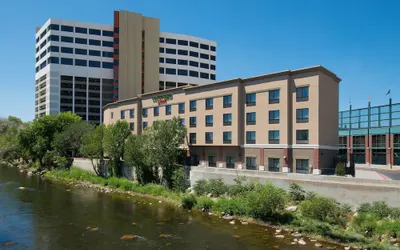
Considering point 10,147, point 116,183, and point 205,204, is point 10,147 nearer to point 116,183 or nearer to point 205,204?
point 116,183

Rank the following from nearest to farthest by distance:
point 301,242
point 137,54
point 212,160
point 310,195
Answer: point 301,242
point 310,195
point 212,160
point 137,54

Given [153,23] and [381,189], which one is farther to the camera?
[153,23]

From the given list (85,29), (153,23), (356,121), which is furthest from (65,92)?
(356,121)

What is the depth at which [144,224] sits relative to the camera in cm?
3103

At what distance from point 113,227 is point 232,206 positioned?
12.4 metres

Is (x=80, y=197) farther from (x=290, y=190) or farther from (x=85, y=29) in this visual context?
(x=85, y=29)

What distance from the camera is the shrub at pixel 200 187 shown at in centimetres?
4024

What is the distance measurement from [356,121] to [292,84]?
45.0 meters

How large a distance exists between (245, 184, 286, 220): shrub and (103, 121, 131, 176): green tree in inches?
1148

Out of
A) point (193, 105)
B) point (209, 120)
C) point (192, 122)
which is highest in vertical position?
point (193, 105)

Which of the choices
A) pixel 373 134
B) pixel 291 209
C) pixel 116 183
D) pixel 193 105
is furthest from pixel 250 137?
pixel 373 134

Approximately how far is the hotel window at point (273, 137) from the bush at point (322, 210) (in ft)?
46.9

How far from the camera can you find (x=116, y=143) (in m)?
53.7

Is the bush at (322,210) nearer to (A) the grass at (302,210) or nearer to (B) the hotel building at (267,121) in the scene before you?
(A) the grass at (302,210)
